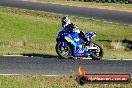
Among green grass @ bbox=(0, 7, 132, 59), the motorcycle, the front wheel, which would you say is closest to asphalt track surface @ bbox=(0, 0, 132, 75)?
the front wheel

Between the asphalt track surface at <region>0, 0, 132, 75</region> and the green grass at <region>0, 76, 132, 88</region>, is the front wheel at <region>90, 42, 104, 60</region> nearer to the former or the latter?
the asphalt track surface at <region>0, 0, 132, 75</region>

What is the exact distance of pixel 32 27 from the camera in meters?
34.1

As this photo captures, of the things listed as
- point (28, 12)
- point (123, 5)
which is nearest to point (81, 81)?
point (28, 12)

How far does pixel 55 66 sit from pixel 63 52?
2.31m

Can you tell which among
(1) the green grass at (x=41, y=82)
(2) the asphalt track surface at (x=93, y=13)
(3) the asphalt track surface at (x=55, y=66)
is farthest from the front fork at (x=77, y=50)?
(2) the asphalt track surface at (x=93, y=13)

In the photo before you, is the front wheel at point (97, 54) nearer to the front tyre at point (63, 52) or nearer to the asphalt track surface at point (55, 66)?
the asphalt track surface at point (55, 66)

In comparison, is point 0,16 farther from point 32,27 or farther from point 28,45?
point 28,45

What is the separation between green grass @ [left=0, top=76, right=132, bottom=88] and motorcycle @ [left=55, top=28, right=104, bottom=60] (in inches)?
171

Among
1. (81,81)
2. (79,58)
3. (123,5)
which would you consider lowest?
(123,5)

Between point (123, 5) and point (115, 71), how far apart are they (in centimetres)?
3383

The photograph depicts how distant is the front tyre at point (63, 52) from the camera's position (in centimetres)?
1686

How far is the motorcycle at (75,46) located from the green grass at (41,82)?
4353 mm

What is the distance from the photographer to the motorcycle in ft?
55.8

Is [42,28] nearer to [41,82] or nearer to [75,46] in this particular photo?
[75,46]
